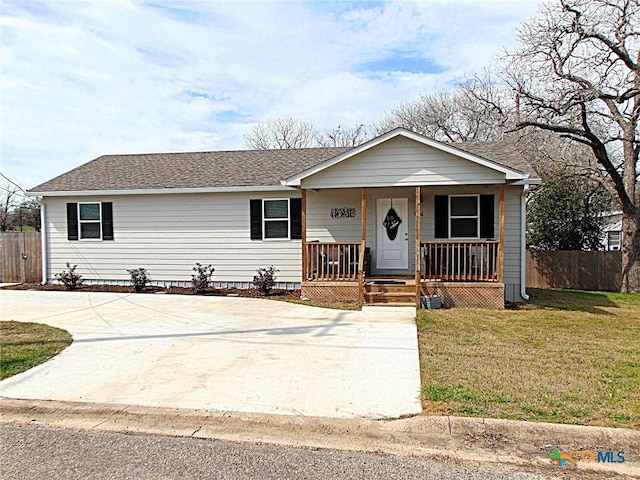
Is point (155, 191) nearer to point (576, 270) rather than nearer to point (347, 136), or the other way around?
point (576, 270)

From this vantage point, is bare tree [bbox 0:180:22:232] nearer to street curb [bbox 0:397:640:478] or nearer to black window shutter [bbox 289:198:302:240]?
black window shutter [bbox 289:198:302:240]

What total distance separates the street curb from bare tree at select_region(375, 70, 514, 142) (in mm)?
26037

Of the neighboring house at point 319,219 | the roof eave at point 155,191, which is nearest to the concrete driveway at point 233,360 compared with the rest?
the neighboring house at point 319,219

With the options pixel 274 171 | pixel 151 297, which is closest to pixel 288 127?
pixel 274 171

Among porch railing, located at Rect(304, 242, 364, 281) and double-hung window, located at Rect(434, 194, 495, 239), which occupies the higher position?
double-hung window, located at Rect(434, 194, 495, 239)

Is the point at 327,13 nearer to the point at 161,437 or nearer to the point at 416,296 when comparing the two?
the point at 416,296

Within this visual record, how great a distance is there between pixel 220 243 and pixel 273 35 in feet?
18.9

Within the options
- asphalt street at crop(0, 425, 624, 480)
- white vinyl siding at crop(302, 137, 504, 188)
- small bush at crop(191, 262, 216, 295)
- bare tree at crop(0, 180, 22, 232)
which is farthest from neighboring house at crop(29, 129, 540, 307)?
bare tree at crop(0, 180, 22, 232)

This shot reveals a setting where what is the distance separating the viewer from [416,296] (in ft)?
36.3

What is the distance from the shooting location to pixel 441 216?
42.2ft

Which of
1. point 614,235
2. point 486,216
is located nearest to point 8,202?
point 486,216

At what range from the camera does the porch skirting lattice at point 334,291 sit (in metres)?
11.8

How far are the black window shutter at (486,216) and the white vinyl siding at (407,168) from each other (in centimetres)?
185

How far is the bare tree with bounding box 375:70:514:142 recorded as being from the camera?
28.7 metres
